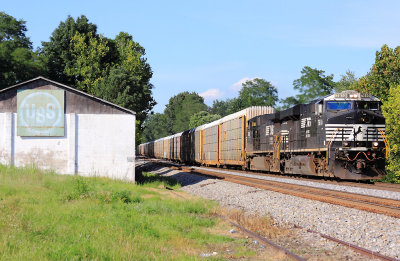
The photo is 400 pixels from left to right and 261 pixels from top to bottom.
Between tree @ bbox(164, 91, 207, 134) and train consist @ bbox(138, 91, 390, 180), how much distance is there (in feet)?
374

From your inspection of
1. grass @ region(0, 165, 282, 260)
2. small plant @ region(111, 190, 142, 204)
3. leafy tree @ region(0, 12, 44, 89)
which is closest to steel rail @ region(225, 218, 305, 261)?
grass @ region(0, 165, 282, 260)

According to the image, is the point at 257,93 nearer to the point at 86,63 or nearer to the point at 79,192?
the point at 86,63

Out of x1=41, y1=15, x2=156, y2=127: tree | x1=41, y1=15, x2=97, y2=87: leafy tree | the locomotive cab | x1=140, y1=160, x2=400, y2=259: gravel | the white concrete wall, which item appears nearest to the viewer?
x1=140, y1=160, x2=400, y2=259: gravel

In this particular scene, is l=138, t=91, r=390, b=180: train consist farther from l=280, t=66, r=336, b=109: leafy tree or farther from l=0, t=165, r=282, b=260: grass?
l=280, t=66, r=336, b=109: leafy tree

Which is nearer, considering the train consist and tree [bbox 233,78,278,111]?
the train consist

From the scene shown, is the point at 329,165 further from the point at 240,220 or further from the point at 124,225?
the point at 124,225

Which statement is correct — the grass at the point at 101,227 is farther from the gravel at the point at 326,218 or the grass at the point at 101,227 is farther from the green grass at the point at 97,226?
the gravel at the point at 326,218

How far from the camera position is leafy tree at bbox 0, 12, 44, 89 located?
A: 113 feet

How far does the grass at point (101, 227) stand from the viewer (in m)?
6.86

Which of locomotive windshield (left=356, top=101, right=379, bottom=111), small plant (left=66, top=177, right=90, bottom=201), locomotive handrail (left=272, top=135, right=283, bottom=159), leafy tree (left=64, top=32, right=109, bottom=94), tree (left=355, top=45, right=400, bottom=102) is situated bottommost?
small plant (left=66, top=177, right=90, bottom=201)

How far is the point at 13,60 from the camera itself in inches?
1356

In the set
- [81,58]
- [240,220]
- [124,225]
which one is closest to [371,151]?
[240,220]

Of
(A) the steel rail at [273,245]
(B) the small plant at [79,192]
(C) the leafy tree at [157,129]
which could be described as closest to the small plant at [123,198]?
(B) the small plant at [79,192]

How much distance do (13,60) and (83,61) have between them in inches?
492
